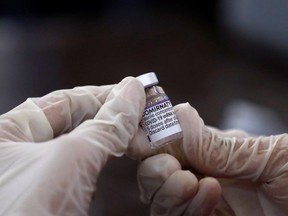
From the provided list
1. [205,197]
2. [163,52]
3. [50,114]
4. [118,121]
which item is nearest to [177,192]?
[205,197]

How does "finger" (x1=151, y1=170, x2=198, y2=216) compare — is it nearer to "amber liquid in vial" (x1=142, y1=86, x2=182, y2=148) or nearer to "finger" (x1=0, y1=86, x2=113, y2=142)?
"amber liquid in vial" (x1=142, y1=86, x2=182, y2=148)

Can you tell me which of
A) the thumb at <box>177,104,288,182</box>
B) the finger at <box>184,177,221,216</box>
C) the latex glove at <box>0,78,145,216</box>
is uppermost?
the latex glove at <box>0,78,145,216</box>

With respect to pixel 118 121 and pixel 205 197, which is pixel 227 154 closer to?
pixel 205 197

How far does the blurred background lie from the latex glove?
0.43 meters

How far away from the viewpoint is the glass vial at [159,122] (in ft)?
2.13

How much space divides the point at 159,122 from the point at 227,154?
0.52 feet

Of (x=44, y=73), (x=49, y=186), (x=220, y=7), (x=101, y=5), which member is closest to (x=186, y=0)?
(x=220, y=7)

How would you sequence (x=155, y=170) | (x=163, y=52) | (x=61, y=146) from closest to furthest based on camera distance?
(x=61, y=146), (x=155, y=170), (x=163, y=52)

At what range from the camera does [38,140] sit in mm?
694

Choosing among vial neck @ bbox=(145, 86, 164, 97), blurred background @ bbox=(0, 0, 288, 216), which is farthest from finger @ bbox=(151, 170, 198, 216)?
blurred background @ bbox=(0, 0, 288, 216)

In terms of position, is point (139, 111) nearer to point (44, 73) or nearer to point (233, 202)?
point (233, 202)

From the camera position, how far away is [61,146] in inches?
22.8

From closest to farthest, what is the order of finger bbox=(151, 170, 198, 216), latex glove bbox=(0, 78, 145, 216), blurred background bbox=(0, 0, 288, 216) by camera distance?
latex glove bbox=(0, 78, 145, 216)
finger bbox=(151, 170, 198, 216)
blurred background bbox=(0, 0, 288, 216)

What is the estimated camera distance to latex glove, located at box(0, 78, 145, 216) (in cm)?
56
